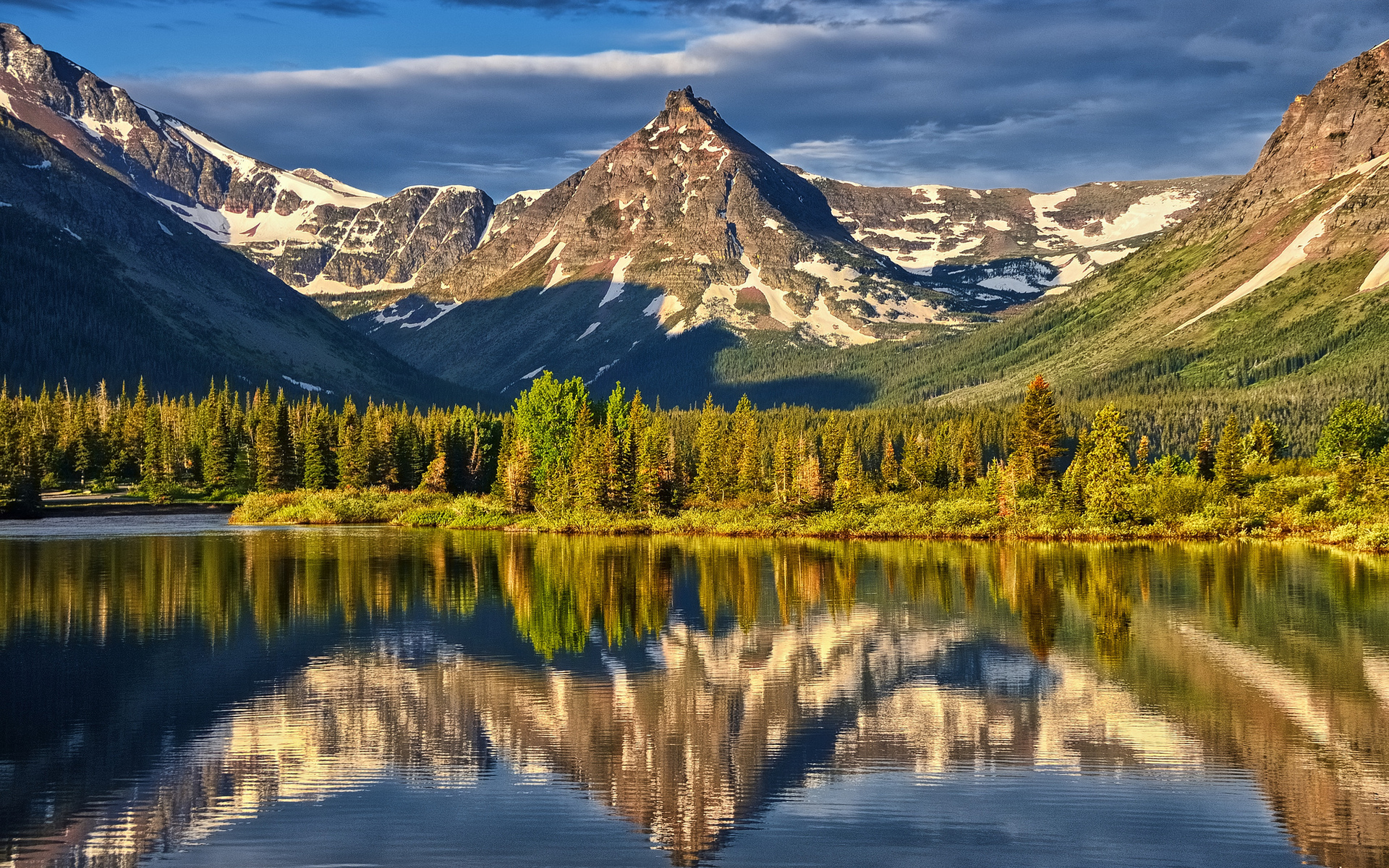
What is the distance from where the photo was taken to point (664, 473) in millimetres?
127312

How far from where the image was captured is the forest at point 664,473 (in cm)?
10488

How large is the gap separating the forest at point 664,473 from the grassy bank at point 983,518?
20 cm

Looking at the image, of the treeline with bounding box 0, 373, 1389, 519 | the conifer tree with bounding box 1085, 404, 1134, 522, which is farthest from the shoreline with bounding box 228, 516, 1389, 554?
the treeline with bounding box 0, 373, 1389, 519

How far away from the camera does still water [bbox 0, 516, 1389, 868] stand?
29.0m

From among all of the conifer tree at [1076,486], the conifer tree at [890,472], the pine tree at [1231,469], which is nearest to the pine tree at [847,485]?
the conifer tree at [1076,486]

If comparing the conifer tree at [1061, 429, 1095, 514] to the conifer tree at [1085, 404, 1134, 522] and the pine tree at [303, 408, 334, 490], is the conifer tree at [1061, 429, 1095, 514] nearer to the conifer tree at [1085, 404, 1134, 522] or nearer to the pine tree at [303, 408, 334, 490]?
the conifer tree at [1085, 404, 1134, 522]

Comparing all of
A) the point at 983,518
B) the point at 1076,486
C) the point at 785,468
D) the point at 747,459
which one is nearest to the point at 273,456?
the point at 747,459

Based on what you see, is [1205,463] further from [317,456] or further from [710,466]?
[317,456]

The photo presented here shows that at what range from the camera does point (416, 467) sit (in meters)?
167

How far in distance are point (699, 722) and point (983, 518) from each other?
74.1 m

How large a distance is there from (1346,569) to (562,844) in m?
62.6

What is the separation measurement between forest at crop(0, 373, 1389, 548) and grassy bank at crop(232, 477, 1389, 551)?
8.1 inches

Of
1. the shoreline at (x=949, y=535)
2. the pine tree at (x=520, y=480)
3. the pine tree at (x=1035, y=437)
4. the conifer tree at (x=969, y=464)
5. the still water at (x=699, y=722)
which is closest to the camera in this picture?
the still water at (x=699, y=722)

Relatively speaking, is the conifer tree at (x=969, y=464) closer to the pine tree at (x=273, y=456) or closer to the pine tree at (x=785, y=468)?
the pine tree at (x=785, y=468)
